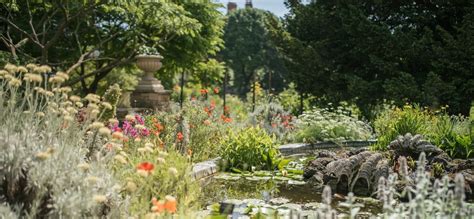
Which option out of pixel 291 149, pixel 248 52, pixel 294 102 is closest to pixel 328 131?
pixel 291 149

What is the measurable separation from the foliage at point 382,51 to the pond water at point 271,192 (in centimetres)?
703

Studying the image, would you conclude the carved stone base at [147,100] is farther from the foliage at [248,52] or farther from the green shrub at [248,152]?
the foliage at [248,52]

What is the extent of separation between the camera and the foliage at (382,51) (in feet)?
42.1

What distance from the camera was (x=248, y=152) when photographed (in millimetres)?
7445

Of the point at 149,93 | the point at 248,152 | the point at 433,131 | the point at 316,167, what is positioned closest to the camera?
the point at 316,167

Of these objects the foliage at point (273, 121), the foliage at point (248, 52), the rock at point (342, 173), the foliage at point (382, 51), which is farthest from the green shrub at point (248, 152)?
the foliage at point (248, 52)

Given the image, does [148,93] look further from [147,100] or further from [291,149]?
[291,149]

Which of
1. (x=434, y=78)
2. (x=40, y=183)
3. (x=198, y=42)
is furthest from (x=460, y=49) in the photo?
(x=40, y=183)

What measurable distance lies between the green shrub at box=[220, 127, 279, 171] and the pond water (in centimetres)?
29

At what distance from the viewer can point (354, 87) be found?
545 inches

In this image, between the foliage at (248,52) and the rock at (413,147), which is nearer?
the rock at (413,147)

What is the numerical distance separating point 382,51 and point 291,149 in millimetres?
6094

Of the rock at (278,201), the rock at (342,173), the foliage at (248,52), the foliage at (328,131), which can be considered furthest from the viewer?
the foliage at (248,52)

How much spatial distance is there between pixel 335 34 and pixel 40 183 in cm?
A: 1364
